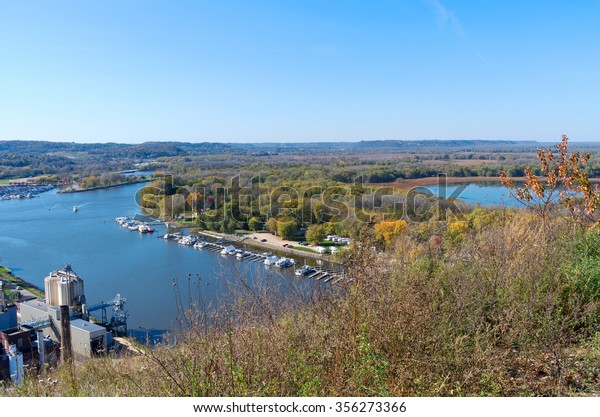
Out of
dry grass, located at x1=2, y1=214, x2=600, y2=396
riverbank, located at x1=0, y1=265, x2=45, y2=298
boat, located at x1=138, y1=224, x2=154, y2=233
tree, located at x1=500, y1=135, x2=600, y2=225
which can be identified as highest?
tree, located at x1=500, y1=135, x2=600, y2=225

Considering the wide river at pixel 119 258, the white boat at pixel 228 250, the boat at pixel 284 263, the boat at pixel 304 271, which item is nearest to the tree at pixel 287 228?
the white boat at pixel 228 250

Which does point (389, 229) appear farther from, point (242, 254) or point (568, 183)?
point (568, 183)

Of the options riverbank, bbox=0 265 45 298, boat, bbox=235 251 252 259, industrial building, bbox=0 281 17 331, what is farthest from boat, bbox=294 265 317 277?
industrial building, bbox=0 281 17 331

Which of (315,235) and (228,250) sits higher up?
(315,235)

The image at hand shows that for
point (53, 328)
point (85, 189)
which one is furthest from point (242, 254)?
point (85, 189)

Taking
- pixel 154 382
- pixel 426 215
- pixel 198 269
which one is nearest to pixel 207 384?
pixel 154 382

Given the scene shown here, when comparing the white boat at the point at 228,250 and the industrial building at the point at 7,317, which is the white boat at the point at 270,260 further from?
the industrial building at the point at 7,317

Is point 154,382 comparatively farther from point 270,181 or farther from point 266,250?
point 270,181

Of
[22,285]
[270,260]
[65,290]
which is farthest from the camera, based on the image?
[270,260]

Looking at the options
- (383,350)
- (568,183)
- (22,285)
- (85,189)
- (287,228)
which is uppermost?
(568,183)

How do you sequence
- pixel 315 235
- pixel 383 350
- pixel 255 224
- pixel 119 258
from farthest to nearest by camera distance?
1. pixel 255 224
2. pixel 315 235
3. pixel 119 258
4. pixel 383 350

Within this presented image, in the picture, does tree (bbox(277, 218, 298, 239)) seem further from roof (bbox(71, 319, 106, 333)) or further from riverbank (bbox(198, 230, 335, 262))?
roof (bbox(71, 319, 106, 333))
